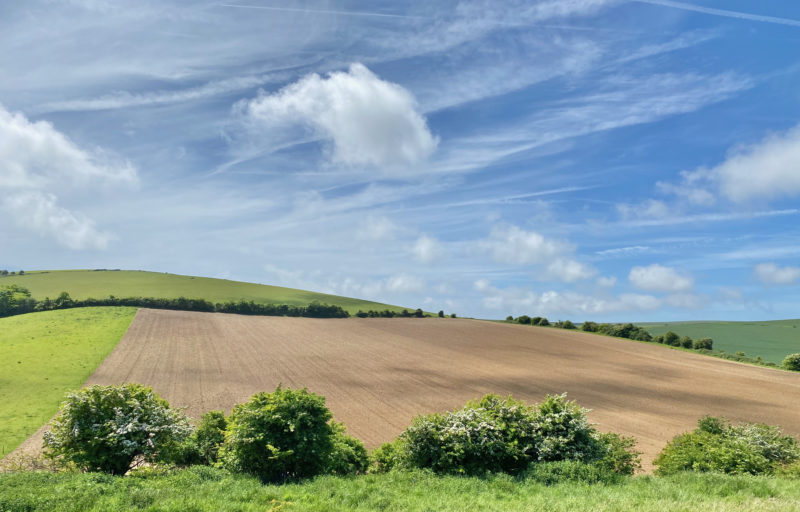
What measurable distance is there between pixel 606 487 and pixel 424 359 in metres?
50.8

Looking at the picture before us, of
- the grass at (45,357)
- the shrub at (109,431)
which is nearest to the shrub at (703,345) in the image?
the shrub at (109,431)

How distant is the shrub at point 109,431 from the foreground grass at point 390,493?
6.43 ft

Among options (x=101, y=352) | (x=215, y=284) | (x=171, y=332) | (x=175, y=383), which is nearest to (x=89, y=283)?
(x=215, y=284)

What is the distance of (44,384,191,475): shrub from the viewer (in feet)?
64.8

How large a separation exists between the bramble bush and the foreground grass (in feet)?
4.93

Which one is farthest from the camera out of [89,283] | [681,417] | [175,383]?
[89,283]

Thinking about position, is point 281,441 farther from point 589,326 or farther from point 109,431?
point 589,326

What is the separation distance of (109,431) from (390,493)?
44.3 ft

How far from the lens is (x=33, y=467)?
22.1 m

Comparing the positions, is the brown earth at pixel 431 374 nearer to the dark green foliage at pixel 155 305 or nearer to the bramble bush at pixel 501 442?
the bramble bush at pixel 501 442

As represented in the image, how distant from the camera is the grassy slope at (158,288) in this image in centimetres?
13362

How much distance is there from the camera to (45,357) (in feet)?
186

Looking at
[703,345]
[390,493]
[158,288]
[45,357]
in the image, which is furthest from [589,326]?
[158,288]

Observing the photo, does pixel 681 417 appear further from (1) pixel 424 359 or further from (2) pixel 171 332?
(2) pixel 171 332
